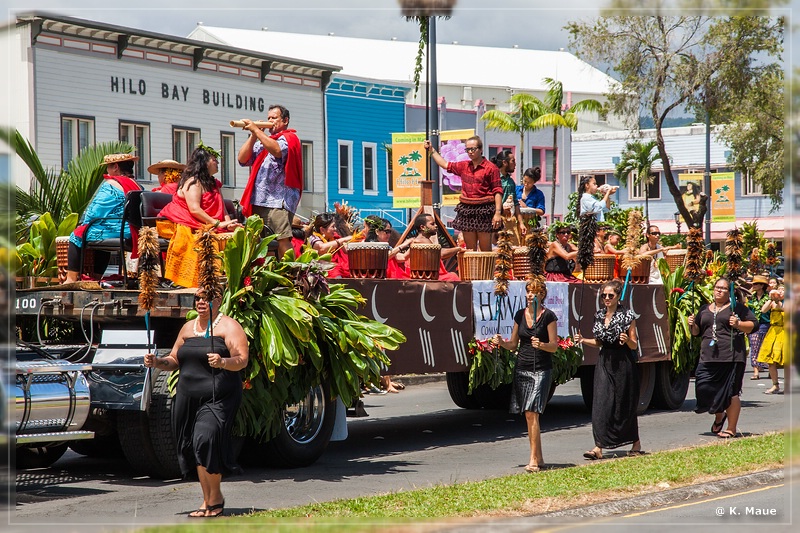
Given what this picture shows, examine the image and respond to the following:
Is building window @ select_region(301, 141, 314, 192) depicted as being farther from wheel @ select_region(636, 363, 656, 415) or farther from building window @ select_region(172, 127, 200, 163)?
wheel @ select_region(636, 363, 656, 415)

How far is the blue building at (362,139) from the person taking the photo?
117 feet

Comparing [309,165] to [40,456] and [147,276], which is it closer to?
[40,456]

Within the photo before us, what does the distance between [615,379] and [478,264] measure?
223 cm

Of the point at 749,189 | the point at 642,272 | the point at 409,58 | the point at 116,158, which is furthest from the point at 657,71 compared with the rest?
→ the point at 749,189

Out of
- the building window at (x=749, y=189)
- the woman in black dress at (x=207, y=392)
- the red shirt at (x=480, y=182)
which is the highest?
the building window at (x=749, y=189)

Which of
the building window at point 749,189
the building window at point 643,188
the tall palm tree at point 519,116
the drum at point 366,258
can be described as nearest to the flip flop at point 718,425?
the drum at point 366,258

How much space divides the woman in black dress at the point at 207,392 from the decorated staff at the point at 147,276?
88cm

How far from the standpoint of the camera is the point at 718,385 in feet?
41.7

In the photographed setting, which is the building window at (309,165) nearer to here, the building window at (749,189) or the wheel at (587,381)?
the building window at (749,189)

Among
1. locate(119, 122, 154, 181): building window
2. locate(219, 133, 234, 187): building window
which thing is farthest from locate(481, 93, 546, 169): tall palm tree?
→ locate(119, 122, 154, 181): building window

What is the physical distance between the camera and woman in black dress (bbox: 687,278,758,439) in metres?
12.6

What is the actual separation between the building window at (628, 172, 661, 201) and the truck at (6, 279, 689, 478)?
142 ft

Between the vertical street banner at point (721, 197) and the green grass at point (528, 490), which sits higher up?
the vertical street banner at point (721, 197)

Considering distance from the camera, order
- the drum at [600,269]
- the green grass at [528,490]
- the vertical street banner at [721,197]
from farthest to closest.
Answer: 1. the vertical street banner at [721,197]
2. the drum at [600,269]
3. the green grass at [528,490]
